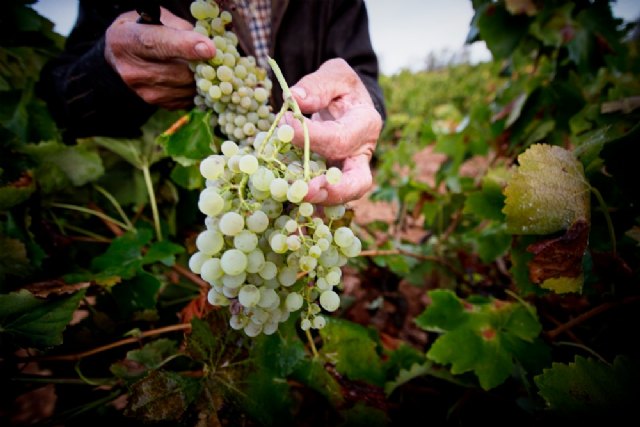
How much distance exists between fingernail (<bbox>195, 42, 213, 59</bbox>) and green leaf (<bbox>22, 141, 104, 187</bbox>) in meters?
0.75

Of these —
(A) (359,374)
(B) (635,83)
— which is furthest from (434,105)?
(A) (359,374)

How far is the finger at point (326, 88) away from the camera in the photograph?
590 millimetres

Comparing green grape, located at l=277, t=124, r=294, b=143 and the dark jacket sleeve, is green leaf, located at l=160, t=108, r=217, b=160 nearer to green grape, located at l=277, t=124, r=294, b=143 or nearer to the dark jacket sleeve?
the dark jacket sleeve

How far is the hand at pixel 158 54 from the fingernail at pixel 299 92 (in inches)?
7.9

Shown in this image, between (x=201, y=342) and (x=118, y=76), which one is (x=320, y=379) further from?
(x=118, y=76)

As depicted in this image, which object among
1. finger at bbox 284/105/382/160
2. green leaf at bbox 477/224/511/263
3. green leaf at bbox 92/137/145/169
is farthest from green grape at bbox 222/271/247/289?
green leaf at bbox 477/224/511/263

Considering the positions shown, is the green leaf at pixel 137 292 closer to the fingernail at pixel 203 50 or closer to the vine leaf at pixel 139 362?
the vine leaf at pixel 139 362

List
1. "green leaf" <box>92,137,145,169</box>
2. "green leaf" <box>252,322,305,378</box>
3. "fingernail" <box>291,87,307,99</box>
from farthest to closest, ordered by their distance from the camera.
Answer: "green leaf" <box>92,137,145,169</box>
"green leaf" <box>252,322,305,378</box>
"fingernail" <box>291,87,307,99</box>

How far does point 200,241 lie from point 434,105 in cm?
1093

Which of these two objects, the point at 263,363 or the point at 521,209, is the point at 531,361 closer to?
the point at 521,209

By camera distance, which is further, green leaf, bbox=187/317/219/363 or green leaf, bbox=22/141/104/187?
green leaf, bbox=22/141/104/187

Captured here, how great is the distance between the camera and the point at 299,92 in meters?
0.57

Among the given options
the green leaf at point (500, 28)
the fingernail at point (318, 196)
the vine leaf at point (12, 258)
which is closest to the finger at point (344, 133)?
the fingernail at point (318, 196)

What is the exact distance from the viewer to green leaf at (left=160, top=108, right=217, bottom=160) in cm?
80
